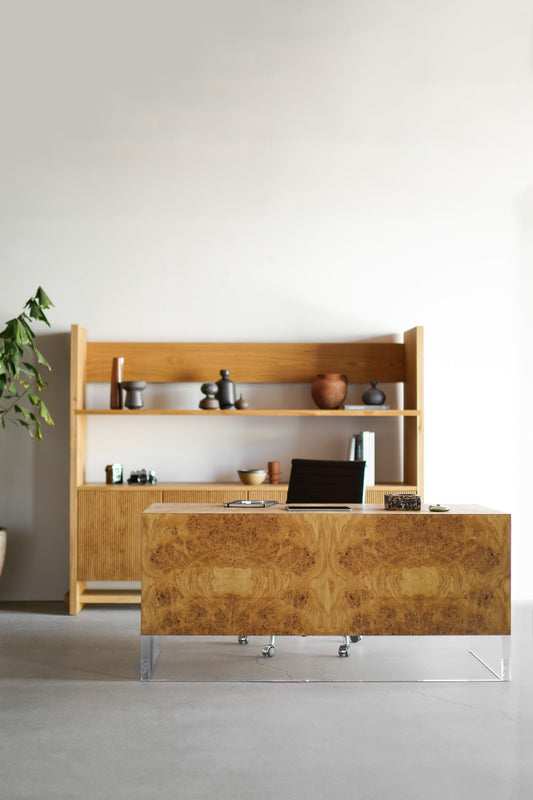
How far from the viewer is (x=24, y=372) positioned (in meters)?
4.67

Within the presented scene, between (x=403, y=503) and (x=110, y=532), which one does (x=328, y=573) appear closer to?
(x=403, y=503)

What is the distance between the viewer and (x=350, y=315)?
5.04 meters

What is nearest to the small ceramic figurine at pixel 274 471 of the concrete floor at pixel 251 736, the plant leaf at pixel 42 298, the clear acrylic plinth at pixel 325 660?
the clear acrylic plinth at pixel 325 660

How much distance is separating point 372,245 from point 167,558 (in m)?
2.70

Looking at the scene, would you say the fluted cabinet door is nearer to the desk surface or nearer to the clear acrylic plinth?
the clear acrylic plinth

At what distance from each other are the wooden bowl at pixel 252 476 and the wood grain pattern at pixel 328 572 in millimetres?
1230

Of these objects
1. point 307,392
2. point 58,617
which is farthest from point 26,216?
point 58,617

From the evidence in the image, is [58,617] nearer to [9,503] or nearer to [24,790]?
[9,503]

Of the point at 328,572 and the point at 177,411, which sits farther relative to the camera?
the point at 177,411

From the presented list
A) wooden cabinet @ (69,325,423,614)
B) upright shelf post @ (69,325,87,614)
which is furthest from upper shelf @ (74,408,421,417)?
upright shelf post @ (69,325,87,614)

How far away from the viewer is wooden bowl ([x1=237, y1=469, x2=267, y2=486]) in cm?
466

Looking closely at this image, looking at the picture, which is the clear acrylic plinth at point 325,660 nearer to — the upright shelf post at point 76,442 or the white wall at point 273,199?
the upright shelf post at point 76,442

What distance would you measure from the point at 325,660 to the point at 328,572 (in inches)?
21.1

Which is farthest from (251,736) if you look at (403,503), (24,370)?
(24,370)
